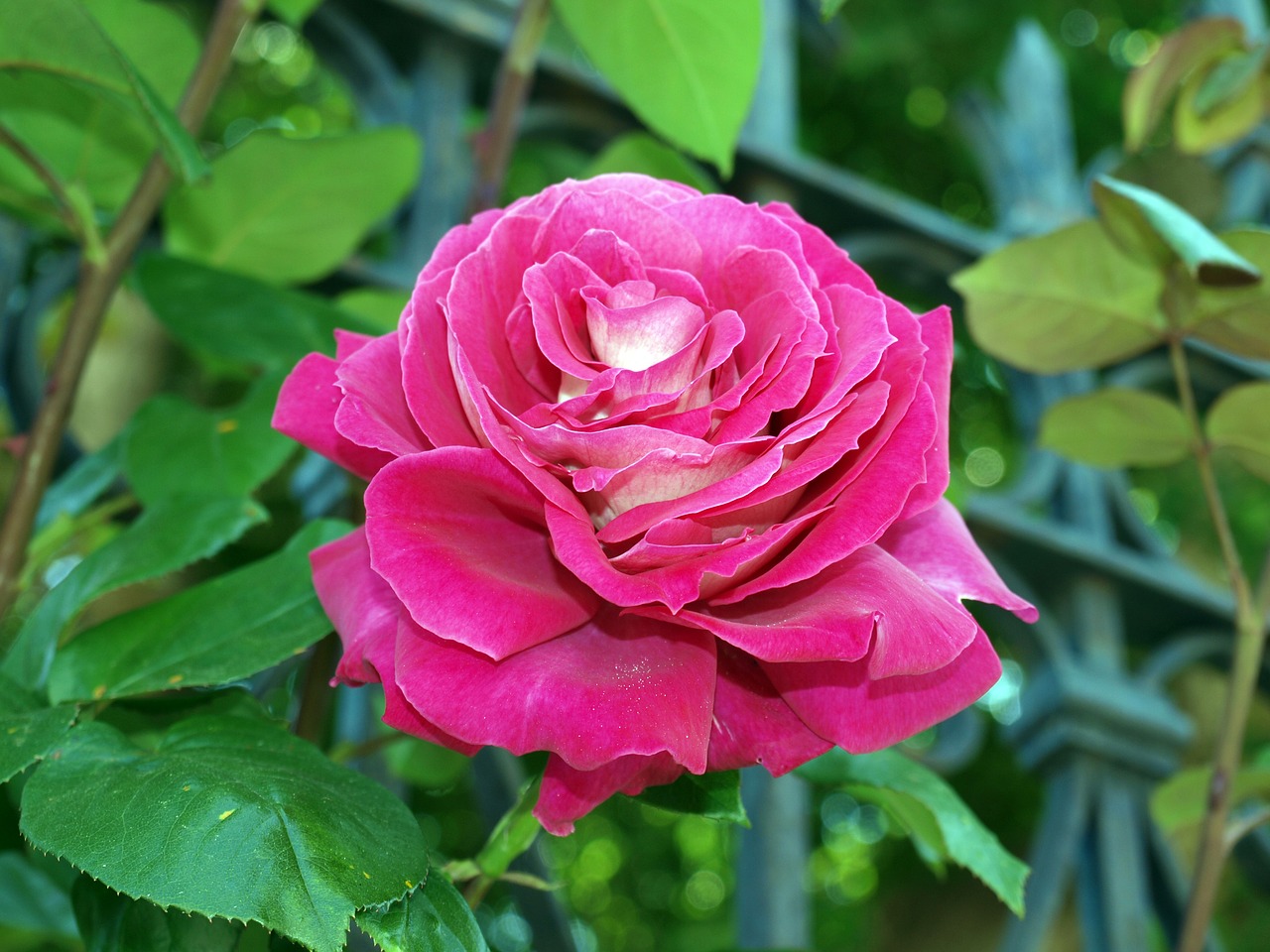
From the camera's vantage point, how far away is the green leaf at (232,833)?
28 cm

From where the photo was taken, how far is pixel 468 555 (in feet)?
1.04

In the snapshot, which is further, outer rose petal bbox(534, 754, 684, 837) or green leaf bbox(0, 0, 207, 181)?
green leaf bbox(0, 0, 207, 181)

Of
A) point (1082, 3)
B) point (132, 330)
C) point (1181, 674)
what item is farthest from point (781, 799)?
point (1082, 3)

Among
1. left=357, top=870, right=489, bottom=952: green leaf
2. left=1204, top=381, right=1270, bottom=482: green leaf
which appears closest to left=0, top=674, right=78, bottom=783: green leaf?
left=357, top=870, right=489, bottom=952: green leaf

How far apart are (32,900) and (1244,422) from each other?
0.70 metres

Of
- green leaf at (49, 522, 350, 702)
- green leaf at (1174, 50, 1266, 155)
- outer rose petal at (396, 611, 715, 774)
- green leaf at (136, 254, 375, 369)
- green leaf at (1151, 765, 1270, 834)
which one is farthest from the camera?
green leaf at (1174, 50, 1266, 155)

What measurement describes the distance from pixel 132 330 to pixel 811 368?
1.04m

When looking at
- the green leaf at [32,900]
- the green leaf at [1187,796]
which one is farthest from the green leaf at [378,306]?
the green leaf at [1187,796]

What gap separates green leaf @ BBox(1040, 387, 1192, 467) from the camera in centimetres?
70

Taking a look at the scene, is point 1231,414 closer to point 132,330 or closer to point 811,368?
point 811,368

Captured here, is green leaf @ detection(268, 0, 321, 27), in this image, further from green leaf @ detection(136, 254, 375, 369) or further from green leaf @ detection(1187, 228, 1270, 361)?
green leaf @ detection(1187, 228, 1270, 361)

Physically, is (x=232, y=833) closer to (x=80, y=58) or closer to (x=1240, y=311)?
(x=80, y=58)

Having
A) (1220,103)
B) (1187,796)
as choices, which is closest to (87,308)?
(1187,796)

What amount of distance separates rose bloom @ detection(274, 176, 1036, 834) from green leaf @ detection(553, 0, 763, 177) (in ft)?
0.89
